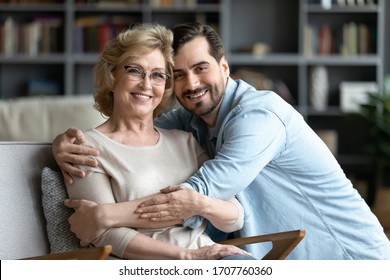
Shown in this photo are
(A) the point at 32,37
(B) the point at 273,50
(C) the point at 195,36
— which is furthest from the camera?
(B) the point at 273,50

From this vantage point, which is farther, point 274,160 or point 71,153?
point 274,160

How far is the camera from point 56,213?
241cm

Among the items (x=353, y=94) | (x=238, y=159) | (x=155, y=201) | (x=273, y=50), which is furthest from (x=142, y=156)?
(x=273, y=50)

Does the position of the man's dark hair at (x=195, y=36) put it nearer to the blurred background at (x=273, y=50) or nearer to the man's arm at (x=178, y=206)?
the man's arm at (x=178, y=206)

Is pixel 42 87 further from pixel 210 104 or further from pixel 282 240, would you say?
pixel 282 240

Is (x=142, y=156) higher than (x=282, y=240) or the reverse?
higher

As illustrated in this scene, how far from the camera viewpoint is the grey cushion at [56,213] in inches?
94.5

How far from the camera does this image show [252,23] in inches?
283

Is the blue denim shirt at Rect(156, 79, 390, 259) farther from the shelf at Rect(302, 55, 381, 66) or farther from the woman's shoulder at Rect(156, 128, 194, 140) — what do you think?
the shelf at Rect(302, 55, 381, 66)

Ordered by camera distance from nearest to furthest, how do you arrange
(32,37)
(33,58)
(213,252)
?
1. (213,252)
2. (33,58)
3. (32,37)

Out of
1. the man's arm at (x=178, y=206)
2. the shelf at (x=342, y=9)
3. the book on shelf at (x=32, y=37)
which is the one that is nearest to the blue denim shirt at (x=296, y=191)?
the man's arm at (x=178, y=206)

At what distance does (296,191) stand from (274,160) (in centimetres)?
14

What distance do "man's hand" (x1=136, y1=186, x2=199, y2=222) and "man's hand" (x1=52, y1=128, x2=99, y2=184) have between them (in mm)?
208

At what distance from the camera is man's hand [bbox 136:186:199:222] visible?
2268mm
